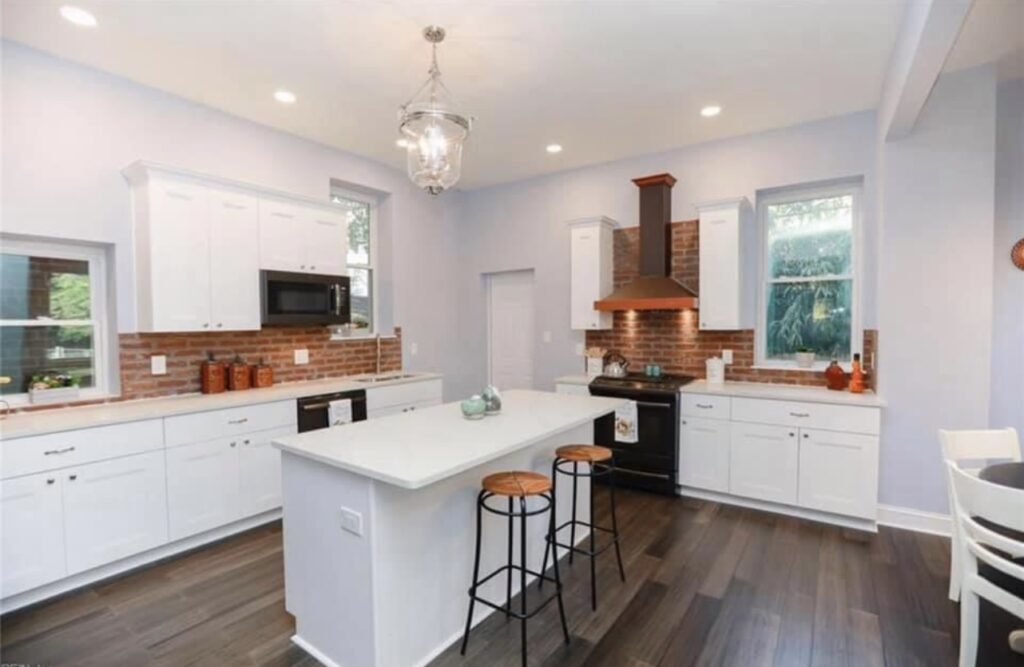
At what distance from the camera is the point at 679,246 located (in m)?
4.56

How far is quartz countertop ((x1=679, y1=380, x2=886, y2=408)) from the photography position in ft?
11.1

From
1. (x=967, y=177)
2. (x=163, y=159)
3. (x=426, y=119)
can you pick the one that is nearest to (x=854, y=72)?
(x=967, y=177)

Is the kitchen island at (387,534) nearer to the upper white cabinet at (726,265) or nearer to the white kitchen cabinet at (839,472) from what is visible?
the white kitchen cabinet at (839,472)

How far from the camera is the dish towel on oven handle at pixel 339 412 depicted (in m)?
3.82

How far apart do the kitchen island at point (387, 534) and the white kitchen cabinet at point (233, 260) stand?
177cm

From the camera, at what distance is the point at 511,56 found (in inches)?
116

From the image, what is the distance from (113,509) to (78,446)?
42 cm

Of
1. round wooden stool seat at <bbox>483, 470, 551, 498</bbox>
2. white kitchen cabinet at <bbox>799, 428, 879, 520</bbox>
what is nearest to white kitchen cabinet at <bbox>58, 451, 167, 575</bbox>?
round wooden stool seat at <bbox>483, 470, 551, 498</bbox>

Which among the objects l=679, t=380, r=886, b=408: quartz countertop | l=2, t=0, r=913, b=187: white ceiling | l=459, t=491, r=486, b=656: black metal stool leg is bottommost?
l=459, t=491, r=486, b=656: black metal stool leg

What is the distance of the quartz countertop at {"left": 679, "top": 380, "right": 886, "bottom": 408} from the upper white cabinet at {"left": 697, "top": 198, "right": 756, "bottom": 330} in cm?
51

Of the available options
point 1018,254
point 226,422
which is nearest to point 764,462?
point 1018,254

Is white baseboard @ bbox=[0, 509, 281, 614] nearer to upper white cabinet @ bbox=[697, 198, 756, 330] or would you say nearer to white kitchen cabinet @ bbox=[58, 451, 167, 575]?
white kitchen cabinet @ bbox=[58, 451, 167, 575]

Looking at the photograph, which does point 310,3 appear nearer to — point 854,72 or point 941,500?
point 854,72

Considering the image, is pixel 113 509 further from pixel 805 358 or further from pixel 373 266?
pixel 805 358
